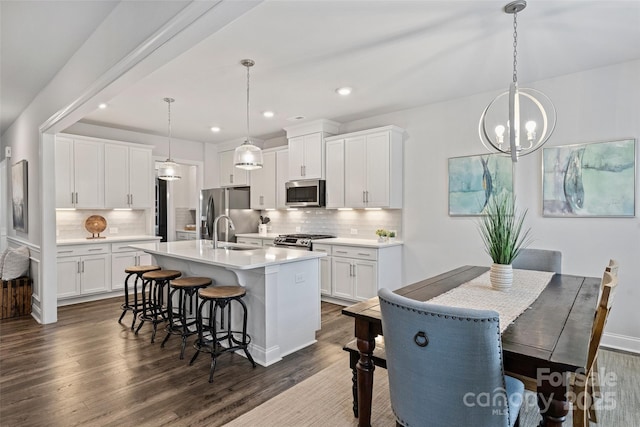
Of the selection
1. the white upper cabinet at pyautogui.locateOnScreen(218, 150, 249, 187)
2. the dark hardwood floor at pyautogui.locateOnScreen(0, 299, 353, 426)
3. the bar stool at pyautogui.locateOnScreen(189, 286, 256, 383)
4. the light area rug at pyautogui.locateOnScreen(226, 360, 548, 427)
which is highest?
the white upper cabinet at pyautogui.locateOnScreen(218, 150, 249, 187)

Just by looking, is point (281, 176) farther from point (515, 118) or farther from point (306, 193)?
point (515, 118)

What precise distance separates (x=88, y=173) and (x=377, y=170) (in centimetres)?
426

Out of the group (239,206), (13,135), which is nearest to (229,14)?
(239,206)

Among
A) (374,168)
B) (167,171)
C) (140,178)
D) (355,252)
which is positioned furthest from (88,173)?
(374,168)

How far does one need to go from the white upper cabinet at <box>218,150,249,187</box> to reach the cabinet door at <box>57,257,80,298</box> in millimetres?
2828

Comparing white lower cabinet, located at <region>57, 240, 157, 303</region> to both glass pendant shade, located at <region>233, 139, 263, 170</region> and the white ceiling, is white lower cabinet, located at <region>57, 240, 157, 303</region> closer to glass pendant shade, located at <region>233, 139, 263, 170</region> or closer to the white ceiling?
the white ceiling

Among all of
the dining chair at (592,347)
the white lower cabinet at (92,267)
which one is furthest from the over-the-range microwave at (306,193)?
the dining chair at (592,347)

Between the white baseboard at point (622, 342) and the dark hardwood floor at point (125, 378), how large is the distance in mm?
2457

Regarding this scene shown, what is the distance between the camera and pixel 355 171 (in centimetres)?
490

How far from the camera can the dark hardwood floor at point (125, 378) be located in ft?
7.27

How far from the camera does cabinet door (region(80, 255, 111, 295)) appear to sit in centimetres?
485

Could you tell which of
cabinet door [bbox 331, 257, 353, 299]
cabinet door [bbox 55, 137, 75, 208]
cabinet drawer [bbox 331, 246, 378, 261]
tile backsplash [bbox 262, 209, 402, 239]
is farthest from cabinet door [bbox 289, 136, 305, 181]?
cabinet door [bbox 55, 137, 75, 208]

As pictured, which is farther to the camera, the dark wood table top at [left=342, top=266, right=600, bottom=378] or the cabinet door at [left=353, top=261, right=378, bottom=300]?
the cabinet door at [left=353, top=261, right=378, bottom=300]

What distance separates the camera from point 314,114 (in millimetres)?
4867
